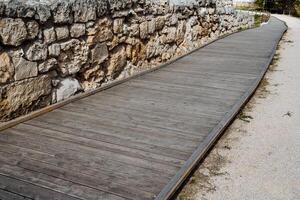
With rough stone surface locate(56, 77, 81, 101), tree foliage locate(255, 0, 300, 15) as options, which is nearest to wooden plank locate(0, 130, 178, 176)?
rough stone surface locate(56, 77, 81, 101)

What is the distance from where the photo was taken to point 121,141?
3.39 metres

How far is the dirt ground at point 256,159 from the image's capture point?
9.68 ft

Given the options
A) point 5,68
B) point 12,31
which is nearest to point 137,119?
point 5,68

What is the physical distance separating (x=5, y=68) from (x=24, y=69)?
0.26 meters

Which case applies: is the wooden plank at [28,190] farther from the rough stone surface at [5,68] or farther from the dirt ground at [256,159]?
the rough stone surface at [5,68]

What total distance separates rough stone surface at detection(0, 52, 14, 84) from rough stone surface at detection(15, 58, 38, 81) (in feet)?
0.27

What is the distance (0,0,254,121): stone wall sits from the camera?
3.54 metres

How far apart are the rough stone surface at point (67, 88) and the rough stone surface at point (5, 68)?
83 cm

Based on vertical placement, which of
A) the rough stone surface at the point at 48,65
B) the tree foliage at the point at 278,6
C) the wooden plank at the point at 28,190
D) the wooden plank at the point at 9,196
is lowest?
the wooden plank at the point at 9,196

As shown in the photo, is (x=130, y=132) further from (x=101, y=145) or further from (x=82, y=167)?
(x=82, y=167)

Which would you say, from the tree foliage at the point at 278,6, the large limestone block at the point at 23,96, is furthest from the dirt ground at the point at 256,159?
the tree foliage at the point at 278,6

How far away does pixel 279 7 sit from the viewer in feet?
133

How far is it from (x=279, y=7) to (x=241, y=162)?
41.2m

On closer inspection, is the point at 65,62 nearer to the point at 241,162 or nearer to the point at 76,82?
the point at 76,82
